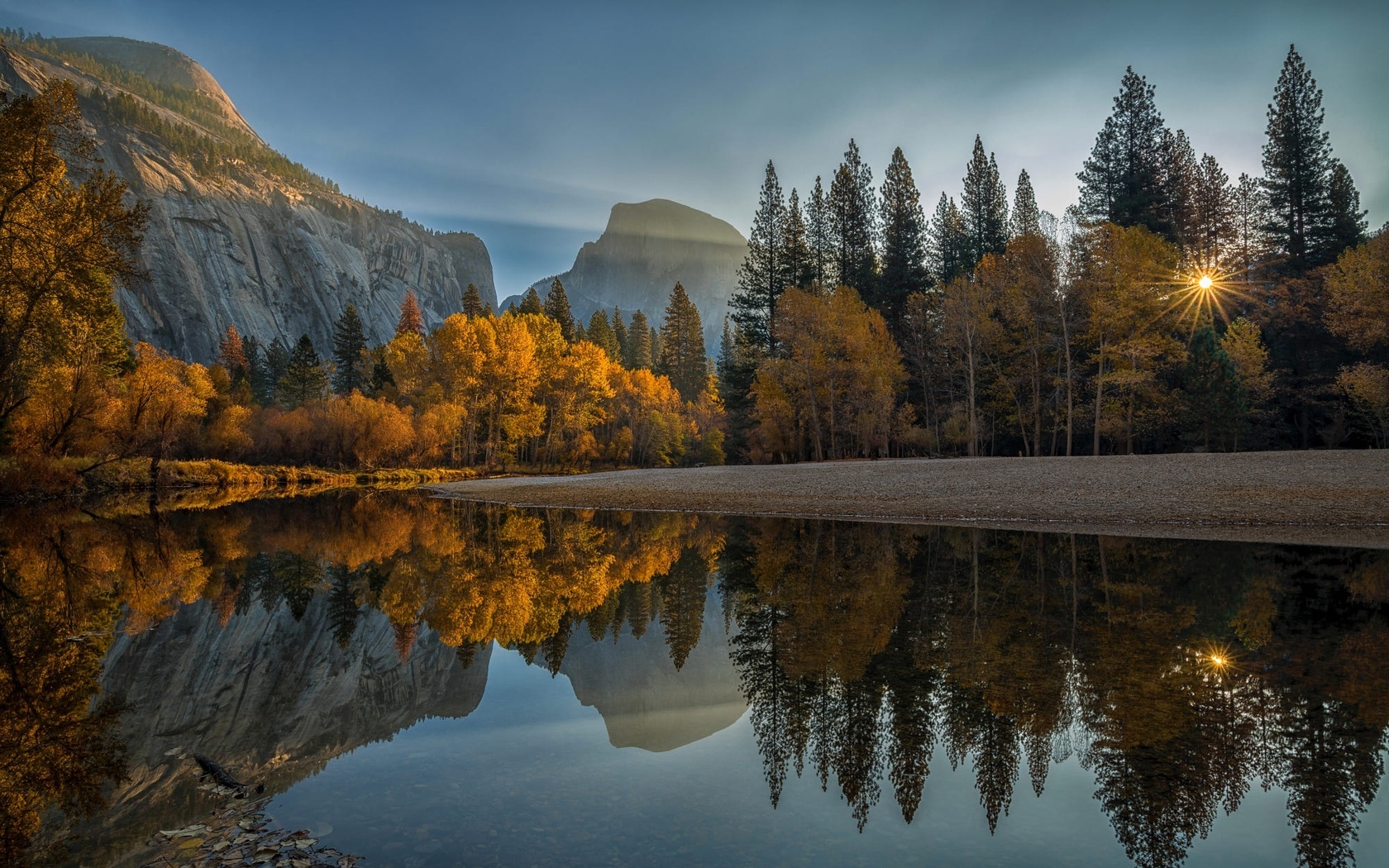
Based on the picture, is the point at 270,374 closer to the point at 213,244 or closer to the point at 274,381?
the point at 274,381

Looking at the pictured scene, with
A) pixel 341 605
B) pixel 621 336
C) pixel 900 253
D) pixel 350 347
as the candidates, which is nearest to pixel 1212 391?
pixel 900 253

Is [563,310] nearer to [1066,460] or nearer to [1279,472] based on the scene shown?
[1066,460]

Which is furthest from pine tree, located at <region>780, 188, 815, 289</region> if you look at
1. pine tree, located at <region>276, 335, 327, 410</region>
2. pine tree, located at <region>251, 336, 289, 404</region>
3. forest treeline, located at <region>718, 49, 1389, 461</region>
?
pine tree, located at <region>251, 336, 289, 404</region>

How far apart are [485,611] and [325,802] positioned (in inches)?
235

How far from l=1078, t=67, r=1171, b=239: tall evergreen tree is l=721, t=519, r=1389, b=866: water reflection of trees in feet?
129

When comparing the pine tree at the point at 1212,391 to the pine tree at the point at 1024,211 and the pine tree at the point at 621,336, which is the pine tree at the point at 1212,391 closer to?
the pine tree at the point at 1024,211

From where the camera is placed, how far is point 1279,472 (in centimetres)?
2161

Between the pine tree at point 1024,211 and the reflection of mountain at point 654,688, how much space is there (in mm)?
60552

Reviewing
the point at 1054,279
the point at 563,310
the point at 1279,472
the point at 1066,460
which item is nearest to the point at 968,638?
the point at 1279,472

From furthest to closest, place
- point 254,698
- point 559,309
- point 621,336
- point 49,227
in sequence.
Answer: point 621,336 < point 559,309 < point 49,227 < point 254,698

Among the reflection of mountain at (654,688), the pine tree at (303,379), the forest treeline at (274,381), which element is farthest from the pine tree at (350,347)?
the reflection of mountain at (654,688)

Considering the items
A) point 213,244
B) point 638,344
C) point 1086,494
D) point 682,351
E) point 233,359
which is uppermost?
point 213,244

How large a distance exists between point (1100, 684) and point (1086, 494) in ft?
57.8

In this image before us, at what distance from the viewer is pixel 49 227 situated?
19.2m
